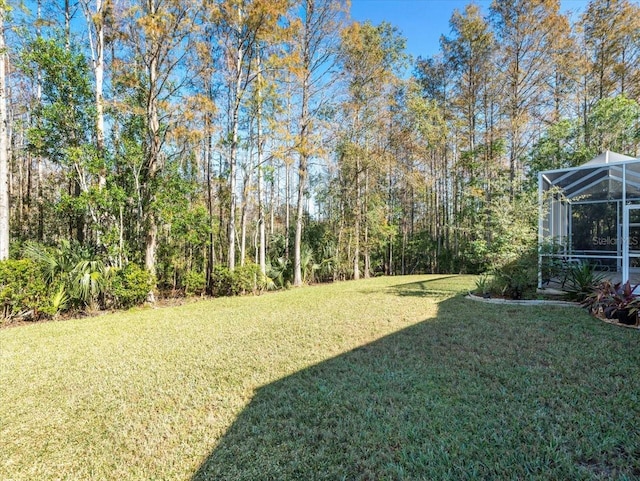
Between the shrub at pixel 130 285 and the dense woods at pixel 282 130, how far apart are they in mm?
68

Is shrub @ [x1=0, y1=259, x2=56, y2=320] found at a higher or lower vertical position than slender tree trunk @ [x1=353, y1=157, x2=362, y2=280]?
lower

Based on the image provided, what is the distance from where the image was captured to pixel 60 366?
3.46 metres

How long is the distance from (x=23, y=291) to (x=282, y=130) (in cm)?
675

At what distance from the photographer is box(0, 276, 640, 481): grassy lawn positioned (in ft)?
5.97

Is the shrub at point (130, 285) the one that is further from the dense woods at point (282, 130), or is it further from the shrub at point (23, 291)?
the shrub at point (23, 291)

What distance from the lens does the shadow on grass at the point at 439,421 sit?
5.76 feet

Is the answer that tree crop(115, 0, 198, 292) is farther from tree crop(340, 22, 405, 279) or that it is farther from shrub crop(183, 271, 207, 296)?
tree crop(340, 22, 405, 279)

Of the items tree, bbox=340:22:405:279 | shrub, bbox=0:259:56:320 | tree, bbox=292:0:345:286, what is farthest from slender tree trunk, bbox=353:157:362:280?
shrub, bbox=0:259:56:320

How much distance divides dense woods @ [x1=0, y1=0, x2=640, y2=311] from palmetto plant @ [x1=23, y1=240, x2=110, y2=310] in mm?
43

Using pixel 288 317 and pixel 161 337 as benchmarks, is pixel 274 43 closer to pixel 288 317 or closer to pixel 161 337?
pixel 288 317

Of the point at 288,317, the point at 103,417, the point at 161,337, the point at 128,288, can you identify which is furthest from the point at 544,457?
the point at 128,288

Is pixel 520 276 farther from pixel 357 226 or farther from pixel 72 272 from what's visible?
pixel 72 272

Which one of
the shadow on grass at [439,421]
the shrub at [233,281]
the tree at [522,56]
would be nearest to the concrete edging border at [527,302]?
the shadow on grass at [439,421]

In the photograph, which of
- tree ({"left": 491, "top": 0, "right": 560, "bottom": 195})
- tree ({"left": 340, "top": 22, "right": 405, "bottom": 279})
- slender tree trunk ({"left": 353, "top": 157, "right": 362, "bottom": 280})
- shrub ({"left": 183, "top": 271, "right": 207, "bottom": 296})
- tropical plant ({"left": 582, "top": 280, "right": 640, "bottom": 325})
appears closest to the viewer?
tropical plant ({"left": 582, "top": 280, "right": 640, "bottom": 325})
